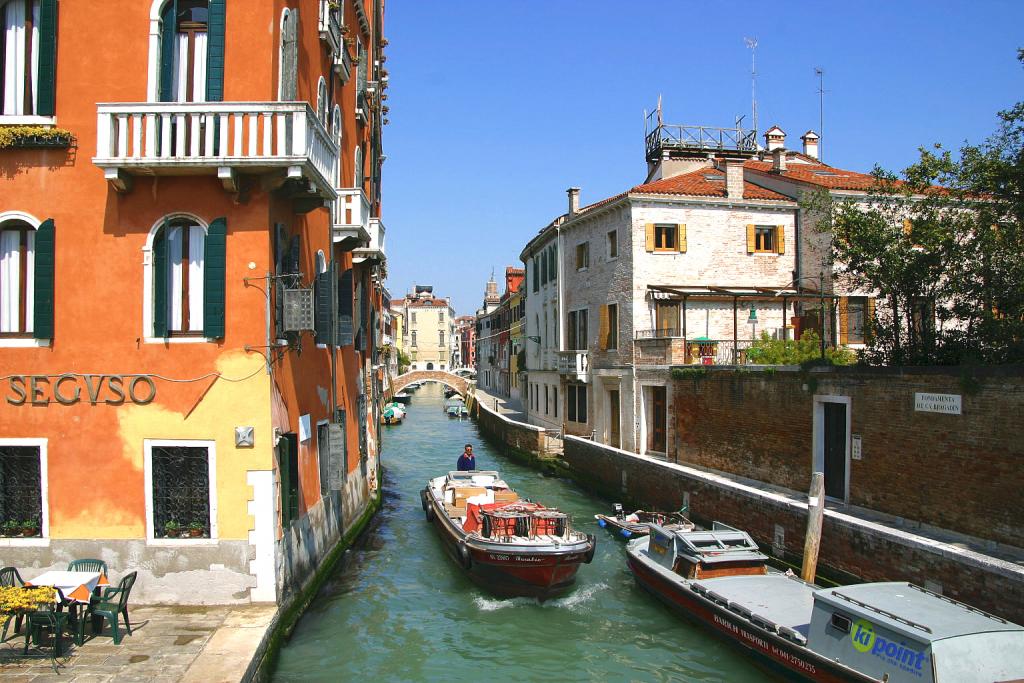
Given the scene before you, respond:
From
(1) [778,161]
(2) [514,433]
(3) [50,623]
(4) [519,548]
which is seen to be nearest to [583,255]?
(1) [778,161]

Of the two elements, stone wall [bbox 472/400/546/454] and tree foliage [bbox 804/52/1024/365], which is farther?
stone wall [bbox 472/400/546/454]

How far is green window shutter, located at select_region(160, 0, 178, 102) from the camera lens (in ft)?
31.1

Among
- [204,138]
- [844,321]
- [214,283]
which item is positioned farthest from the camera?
[844,321]

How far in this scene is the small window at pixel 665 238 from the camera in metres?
22.5

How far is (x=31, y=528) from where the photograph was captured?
31.1 ft

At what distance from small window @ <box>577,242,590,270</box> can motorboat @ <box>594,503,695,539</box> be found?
10.1 metres

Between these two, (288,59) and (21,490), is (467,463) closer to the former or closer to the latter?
(21,490)

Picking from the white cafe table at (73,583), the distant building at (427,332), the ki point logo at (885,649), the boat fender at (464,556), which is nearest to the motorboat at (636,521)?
the boat fender at (464,556)

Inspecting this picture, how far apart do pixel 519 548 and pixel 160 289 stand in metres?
6.41

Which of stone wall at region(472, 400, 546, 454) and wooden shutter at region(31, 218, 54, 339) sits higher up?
wooden shutter at region(31, 218, 54, 339)

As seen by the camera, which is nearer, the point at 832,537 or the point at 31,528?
the point at 31,528

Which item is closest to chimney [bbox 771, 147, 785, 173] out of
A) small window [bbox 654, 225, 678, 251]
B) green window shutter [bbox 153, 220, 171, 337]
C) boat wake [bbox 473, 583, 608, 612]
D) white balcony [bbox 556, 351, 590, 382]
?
small window [bbox 654, 225, 678, 251]

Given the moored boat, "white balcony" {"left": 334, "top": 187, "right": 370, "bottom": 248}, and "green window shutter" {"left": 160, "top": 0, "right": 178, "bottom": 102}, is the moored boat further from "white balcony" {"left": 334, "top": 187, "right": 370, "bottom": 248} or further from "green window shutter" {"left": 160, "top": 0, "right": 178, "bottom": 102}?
"green window shutter" {"left": 160, "top": 0, "right": 178, "bottom": 102}

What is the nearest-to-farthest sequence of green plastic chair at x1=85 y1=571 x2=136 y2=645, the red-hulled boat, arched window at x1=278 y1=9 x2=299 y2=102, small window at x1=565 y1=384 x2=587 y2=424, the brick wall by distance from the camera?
green plastic chair at x1=85 y1=571 x2=136 y2=645, arched window at x1=278 y1=9 x2=299 y2=102, the brick wall, the red-hulled boat, small window at x1=565 y1=384 x2=587 y2=424
